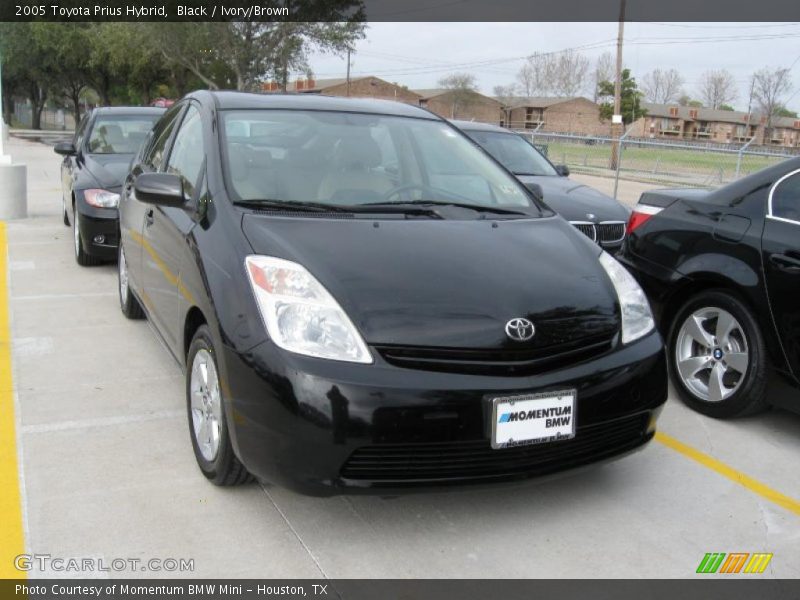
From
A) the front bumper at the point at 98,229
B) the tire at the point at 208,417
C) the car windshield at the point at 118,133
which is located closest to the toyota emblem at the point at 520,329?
the tire at the point at 208,417

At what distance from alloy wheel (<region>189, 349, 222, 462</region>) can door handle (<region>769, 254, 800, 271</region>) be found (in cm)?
290

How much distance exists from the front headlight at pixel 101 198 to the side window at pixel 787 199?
560cm

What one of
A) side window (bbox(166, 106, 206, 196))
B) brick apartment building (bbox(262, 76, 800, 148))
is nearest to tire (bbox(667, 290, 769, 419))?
side window (bbox(166, 106, 206, 196))

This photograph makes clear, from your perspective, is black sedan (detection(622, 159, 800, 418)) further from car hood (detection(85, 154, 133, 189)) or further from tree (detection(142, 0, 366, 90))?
tree (detection(142, 0, 366, 90))

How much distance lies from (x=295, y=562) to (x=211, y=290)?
3.70 ft

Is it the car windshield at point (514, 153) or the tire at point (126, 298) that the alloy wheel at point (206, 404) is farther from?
the car windshield at point (514, 153)

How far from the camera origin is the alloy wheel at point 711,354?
4.32 m

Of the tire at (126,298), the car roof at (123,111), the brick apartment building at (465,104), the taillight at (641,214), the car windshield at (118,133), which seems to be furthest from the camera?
the brick apartment building at (465,104)

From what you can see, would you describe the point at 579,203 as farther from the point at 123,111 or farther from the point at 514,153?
the point at 123,111

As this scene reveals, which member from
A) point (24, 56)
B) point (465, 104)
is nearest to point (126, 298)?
point (24, 56)

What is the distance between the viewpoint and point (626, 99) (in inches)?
2997

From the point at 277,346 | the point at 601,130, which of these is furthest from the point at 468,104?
the point at 277,346

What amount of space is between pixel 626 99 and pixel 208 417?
78709mm
